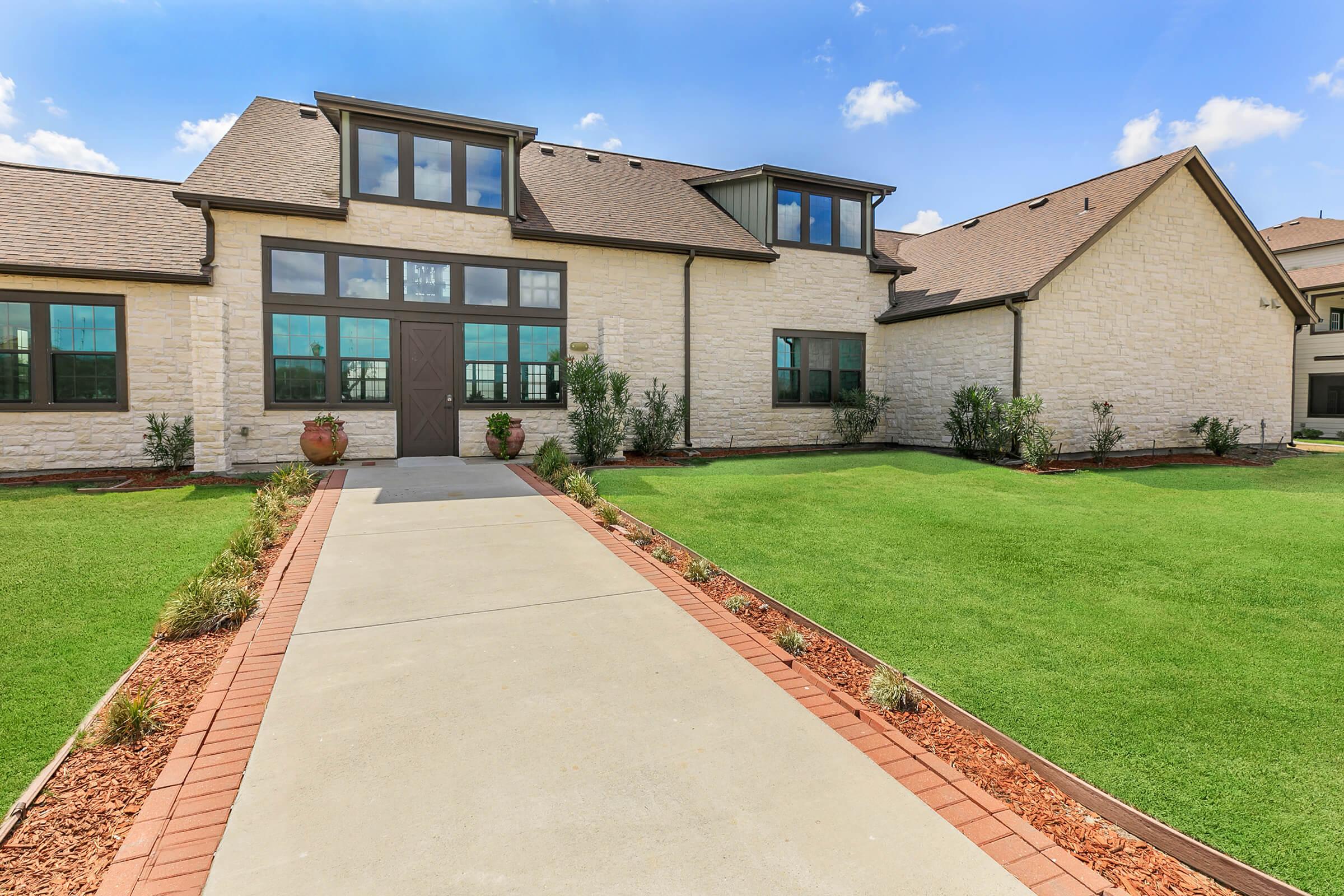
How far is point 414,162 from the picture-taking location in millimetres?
12117

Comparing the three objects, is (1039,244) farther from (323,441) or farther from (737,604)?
(323,441)

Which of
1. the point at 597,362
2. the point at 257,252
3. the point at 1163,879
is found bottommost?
the point at 1163,879

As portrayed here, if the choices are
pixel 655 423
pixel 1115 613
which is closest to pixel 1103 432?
pixel 655 423

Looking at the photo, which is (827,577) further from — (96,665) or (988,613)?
(96,665)

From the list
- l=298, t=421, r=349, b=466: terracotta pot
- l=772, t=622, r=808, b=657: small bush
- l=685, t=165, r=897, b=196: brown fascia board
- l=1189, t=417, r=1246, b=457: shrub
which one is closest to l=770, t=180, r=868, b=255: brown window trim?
l=685, t=165, r=897, b=196: brown fascia board

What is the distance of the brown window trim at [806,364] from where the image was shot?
1536cm

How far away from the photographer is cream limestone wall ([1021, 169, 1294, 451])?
44.1 ft

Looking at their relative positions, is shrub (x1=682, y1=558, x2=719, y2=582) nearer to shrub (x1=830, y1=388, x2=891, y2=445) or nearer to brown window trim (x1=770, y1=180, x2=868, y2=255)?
shrub (x1=830, y1=388, x2=891, y2=445)

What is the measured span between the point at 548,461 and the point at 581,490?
2099 mm

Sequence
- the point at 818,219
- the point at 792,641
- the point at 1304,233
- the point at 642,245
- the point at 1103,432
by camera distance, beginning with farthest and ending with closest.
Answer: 1. the point at 1304,233
2. the point at 818,219
3. the point at 1103,432
4. the point at 642,245
5. the point at 792,641

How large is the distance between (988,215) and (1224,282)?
5.71 metres

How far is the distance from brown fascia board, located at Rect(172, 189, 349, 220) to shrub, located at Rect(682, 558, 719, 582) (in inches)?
395

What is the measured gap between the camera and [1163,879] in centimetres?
218

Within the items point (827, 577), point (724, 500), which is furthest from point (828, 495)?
point (827, 577)
